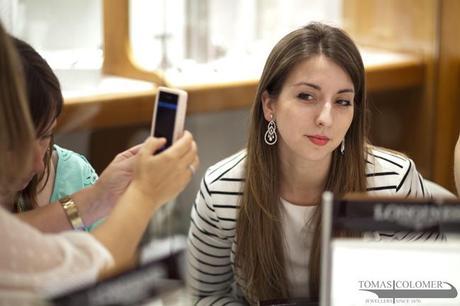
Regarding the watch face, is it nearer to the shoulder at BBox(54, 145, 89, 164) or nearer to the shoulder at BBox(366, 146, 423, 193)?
the shoulder at BBox(54, 145, 89, 164)

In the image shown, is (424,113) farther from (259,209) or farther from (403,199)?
(403,199)

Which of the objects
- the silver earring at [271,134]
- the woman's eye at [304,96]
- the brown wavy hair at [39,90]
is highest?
the brown wavy hair at [39,90]

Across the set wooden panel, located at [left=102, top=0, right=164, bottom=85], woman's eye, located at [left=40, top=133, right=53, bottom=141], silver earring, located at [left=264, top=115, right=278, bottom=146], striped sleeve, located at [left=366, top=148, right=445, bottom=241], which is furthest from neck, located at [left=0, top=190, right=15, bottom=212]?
wooden panel, located at [left=102, top=0, right=164, bottom=85]

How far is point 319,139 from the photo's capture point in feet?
4.85

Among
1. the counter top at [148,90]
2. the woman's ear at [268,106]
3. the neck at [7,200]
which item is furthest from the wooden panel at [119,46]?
the neck at [7,200]

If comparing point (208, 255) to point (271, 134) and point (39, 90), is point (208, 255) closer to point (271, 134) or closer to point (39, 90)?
point (271, 134)

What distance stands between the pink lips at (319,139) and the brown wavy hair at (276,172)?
0.09m

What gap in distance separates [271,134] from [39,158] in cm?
53

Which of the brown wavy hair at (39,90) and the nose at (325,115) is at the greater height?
the brown wavy hair at (39,90)

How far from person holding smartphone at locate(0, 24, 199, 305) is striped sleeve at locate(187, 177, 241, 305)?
0.45 meters

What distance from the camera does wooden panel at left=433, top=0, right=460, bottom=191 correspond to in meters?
3.05

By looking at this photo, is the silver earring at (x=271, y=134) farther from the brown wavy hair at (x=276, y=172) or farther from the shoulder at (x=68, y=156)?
the shoulder at (x=68, y=156)

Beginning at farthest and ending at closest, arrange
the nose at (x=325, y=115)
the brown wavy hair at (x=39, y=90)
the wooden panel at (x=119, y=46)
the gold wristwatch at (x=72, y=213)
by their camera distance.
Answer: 1. the wooden panel at (x=119, y=46)
2. the nose at (x=325, y=115)
3. the gold wristwatch at (x=72, y=213)
4. the brown wavy hair at (x=39, y=90)

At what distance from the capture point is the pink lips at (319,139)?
58.0 inches
